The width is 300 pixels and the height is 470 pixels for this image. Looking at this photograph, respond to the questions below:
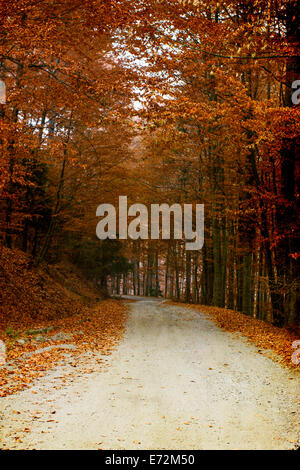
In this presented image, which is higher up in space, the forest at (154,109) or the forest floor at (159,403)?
the forest at (154,109)

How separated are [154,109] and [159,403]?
6394 mm

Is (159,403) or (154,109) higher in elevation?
(154,109)

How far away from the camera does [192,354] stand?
7836 mm

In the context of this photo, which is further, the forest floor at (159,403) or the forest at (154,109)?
the forest at (154,109)

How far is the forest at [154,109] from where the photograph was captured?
810cm

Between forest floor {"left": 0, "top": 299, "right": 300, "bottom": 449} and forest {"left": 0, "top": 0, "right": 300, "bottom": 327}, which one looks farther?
forest {"left": 0, "top": 0, "right": 300, "bottom": 327}

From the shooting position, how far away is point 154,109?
325 inches

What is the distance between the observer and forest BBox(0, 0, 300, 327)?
8102mm

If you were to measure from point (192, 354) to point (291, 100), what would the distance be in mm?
7681

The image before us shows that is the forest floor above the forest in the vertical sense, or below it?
below

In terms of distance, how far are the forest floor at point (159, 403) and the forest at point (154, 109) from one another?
3417 millimetres

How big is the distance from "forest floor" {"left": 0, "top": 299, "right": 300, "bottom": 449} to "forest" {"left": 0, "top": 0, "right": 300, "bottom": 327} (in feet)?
11.2
